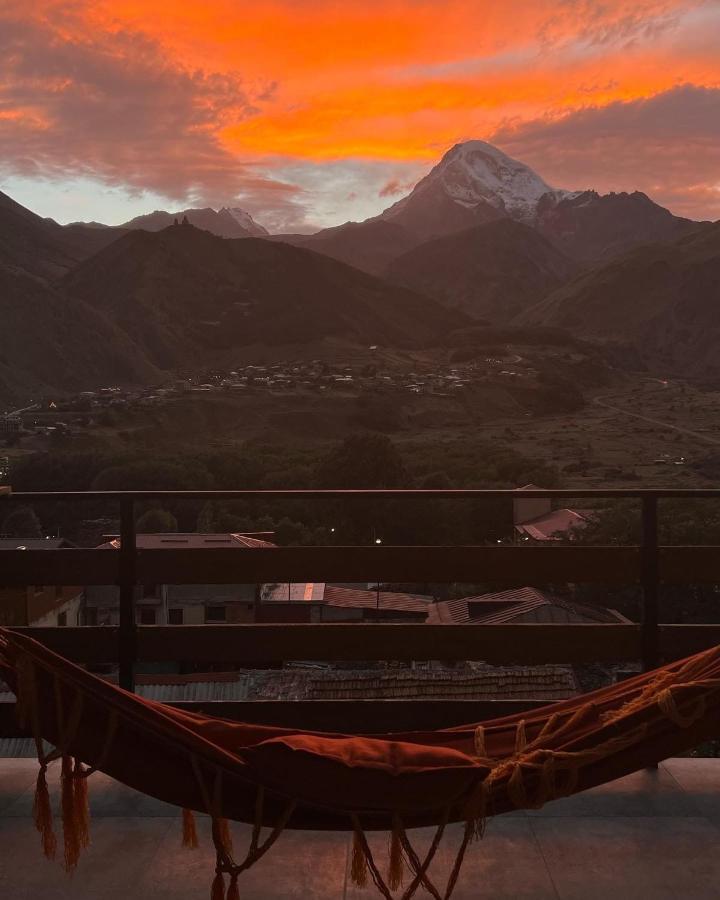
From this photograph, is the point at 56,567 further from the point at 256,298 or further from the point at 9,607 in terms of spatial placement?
the point at 256,298

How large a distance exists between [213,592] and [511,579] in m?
18.7

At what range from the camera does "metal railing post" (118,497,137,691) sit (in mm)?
2600

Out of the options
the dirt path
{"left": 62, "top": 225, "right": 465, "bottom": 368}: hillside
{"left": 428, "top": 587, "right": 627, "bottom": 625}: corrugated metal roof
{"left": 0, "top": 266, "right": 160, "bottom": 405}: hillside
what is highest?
{"left": 62, "top": 225, "right": 465, "bottom": 368}: hillside

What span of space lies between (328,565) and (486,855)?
85cm

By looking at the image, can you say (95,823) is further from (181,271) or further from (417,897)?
(181,271)

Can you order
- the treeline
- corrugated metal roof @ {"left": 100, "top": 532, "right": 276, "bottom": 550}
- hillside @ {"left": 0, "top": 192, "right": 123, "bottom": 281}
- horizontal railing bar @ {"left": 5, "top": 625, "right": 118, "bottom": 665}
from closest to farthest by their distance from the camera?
horizontal railing bar @ {"left": 5, "top": 625, "right": 118, "bottom": 665}
corrugated metal roof @ {"left": 100, "top": 532, "right": 276, "bottom": 550}
the treeline
hillside @ {"left": 0, "top": 192, "right": 123, "bottom": 281}

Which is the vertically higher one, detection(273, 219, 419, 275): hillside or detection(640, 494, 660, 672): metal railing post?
detection(273, 219, 419, 275): hillside

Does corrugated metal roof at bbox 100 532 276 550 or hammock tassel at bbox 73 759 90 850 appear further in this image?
corrugated metal roof at bbox 100 532 276 550

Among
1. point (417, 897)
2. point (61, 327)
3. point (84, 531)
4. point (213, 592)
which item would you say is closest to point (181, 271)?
point (61, 327)

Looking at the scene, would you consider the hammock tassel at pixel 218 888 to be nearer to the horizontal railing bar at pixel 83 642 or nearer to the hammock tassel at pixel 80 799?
the hammock tassel at pixel 80 799

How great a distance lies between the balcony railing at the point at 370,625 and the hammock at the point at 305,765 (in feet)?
2.85

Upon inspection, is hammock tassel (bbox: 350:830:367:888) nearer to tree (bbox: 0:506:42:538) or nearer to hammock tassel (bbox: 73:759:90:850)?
hammock tassel (bbox: 73:759:90:850)

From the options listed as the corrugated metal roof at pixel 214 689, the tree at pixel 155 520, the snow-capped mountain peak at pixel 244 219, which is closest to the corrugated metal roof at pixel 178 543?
the corrugated metal roof at pixel 214 689

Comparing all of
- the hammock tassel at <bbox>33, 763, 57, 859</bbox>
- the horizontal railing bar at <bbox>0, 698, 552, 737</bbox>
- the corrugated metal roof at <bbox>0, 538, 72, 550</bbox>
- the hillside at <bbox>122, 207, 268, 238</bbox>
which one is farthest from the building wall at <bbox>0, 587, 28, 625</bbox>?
the hillside at <bbox>122, 207, 268, 238</bbox>
